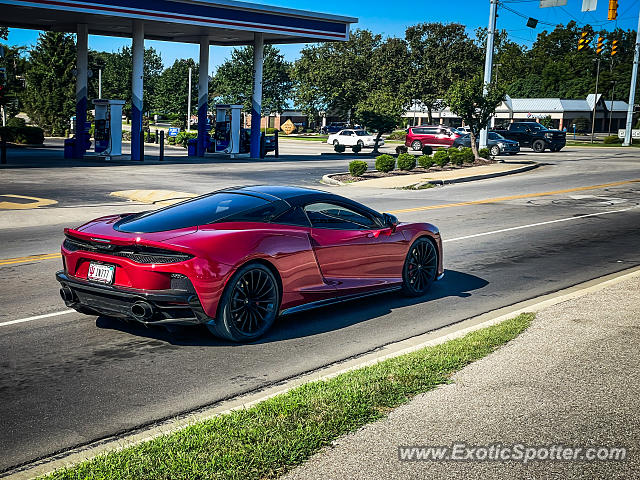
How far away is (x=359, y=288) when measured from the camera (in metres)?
7.62

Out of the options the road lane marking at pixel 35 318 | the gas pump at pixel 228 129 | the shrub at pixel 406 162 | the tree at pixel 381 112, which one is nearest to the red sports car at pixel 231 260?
the road lane marking at pixel 35 318

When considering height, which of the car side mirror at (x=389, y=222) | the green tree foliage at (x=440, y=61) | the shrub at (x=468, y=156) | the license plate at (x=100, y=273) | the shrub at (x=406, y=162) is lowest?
the license plate at (x=100, y=273)

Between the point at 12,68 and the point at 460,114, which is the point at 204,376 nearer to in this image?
the point at 460,114

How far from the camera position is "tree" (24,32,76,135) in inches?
2323

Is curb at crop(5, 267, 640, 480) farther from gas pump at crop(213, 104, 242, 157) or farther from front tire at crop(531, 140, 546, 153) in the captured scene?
front tire at crop(531, 140, 546, 153)

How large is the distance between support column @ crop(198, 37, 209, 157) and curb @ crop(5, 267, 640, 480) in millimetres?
32702

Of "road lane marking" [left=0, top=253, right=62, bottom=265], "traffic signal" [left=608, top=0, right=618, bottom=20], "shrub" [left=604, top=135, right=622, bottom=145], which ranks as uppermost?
"traffic signal" [left=608, top=0, right=618, bottom=20]

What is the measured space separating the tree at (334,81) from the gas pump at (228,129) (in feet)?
155

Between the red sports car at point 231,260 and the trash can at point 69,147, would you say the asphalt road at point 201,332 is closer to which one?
the red sports car at point 231,260

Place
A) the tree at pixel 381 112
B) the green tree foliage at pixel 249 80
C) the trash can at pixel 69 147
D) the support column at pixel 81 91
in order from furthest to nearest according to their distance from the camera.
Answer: the green tree foliage at pixel 249 80 < the tree at pixel 381 112 < the support column at pixel 81 91 < the trash can at pixel 69 147

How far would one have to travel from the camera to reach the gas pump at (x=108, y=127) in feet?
109

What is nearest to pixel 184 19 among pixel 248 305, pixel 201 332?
pixel 201 332

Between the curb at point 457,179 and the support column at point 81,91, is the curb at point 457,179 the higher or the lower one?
the lower one

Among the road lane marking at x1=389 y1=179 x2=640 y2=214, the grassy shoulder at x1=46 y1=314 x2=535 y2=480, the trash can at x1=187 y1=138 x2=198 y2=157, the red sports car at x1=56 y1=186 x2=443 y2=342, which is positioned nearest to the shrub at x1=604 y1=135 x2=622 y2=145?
the road lane marking at x1=389 y1=179 x2=640 y2=214
